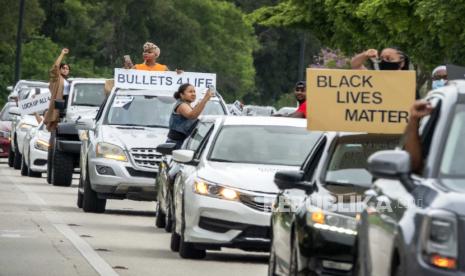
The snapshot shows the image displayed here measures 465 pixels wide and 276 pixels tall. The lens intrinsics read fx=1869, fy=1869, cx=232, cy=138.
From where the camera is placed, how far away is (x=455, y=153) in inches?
353

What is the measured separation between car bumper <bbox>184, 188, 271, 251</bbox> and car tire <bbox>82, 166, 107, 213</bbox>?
7462mm

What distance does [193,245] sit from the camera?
16.7 meters

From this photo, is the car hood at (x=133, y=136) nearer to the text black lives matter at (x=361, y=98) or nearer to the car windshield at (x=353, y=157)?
the text black lives matter at (x=361, y=98)

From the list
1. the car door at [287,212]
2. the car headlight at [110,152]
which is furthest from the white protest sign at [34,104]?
the car door at [287,212]

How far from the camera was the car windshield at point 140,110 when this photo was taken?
24.1 m

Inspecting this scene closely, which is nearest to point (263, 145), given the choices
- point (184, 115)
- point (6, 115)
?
point (184, 115)

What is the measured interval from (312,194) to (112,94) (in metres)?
12.9

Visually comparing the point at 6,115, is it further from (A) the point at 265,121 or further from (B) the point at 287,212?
(B) the point at 287,212

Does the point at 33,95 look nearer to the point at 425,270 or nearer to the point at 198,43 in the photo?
the point at 425,270

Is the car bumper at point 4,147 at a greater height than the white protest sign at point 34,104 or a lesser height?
lesser

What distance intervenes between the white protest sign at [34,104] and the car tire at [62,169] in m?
6.14

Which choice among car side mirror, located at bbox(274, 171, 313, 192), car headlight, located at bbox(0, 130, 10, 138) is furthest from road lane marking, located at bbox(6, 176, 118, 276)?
car headlight, located at bbox(0, 130, 10, 138)

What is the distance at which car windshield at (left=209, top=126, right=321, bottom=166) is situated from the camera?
56.9ft

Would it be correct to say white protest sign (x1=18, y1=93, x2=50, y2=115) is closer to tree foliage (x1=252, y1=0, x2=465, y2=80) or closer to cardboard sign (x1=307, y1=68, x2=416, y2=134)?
tree foliage (x1=252, y1=0, x2=465, y2=80)
